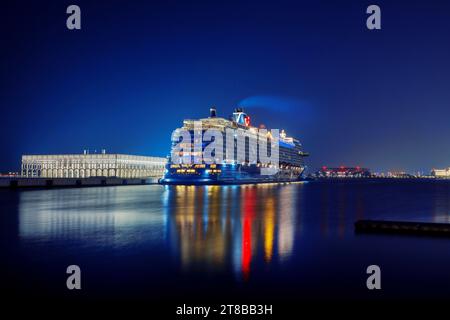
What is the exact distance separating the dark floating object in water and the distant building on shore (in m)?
135

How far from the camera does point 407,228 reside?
63.4 ft

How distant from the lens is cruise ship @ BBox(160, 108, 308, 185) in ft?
291

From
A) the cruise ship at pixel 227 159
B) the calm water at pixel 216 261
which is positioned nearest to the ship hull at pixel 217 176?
the cruise ship at pixel 227 159

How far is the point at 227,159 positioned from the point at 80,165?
251 ft

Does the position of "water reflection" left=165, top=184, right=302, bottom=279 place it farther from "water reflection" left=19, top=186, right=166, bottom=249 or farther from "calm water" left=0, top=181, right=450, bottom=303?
"water reflection" left=19, top=186, right=166, bottom=249

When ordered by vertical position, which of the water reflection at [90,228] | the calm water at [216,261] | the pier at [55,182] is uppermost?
the pier at [55,182]

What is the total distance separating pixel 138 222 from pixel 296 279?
13581mm

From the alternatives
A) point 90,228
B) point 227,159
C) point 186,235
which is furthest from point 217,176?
point 186,235

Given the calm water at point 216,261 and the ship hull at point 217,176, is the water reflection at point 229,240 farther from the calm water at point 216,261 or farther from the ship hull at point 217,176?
the ship hull at point 217,176

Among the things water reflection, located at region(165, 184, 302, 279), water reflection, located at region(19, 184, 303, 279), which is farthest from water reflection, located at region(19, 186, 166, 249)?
water reflection, located at region(165, 184, 302, 279)

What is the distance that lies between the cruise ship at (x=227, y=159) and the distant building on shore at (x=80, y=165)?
5113 cm

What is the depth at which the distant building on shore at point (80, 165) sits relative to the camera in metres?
148

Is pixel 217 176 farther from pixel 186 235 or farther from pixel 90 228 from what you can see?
pixel 186 235
